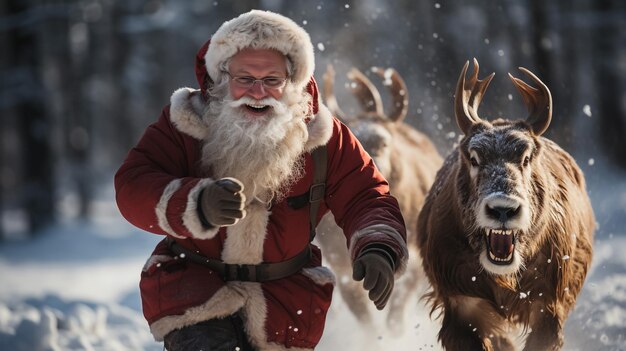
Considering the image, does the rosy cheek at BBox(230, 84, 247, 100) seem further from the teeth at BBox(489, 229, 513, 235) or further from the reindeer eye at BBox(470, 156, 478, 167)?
the teeth at BBox(489, 229, 513, 235)

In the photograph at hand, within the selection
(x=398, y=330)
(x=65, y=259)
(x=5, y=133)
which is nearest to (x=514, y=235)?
(x=398, y=330)

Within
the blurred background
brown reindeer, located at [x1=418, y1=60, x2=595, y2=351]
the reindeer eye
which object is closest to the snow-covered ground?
brown reindeer, located at [x1=418, y1=60, x2=595, y2=351]

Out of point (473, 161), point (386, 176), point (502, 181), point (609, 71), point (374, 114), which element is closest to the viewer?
point (502, 181)

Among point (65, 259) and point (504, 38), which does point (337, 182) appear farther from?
point (65, 259)

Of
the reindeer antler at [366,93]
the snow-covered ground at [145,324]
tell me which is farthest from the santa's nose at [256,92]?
the reindeer antler at [366,93]

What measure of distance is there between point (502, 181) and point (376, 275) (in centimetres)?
113

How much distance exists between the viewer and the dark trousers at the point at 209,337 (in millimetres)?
4090

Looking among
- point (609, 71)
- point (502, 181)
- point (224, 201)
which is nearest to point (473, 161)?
point (502, 181)

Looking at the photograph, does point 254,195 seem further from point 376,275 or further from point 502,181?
point 502,181

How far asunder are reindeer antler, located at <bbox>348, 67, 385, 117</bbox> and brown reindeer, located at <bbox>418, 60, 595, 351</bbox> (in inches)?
105

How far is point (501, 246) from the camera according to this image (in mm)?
4754

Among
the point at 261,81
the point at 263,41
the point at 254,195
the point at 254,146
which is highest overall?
the point at 263,41

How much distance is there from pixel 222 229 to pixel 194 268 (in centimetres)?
24

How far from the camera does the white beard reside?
170 inches
